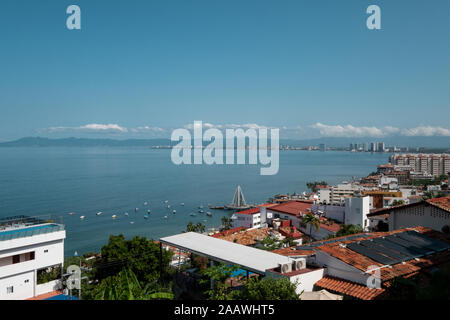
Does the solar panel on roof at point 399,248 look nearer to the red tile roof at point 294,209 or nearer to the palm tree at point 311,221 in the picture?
the palm tree at point 311,221

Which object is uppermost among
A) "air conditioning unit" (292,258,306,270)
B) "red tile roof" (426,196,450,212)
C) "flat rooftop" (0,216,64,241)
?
"red tile roof" (426,196,450,212)

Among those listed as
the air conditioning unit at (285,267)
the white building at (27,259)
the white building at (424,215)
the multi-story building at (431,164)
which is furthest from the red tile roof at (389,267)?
the multi-story building at (431,164)

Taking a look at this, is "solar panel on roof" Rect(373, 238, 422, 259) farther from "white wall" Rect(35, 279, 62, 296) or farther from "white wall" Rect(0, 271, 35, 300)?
"white wall" Rect(0, 271, 35, 300)

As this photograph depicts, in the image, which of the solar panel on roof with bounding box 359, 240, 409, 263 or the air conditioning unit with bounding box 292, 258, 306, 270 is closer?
the air conditioning unit with bounding box 292, 258, 306, 270

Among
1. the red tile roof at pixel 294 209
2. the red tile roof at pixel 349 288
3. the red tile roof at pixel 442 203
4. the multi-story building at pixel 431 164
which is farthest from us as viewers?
the multi-story building at pixel 431 164

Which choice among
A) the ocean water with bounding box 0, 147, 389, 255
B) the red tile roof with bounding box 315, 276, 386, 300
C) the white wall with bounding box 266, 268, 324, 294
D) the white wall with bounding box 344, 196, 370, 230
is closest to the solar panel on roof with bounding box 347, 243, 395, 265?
the red tile roof with bounding box 315, 276, 386, 300
